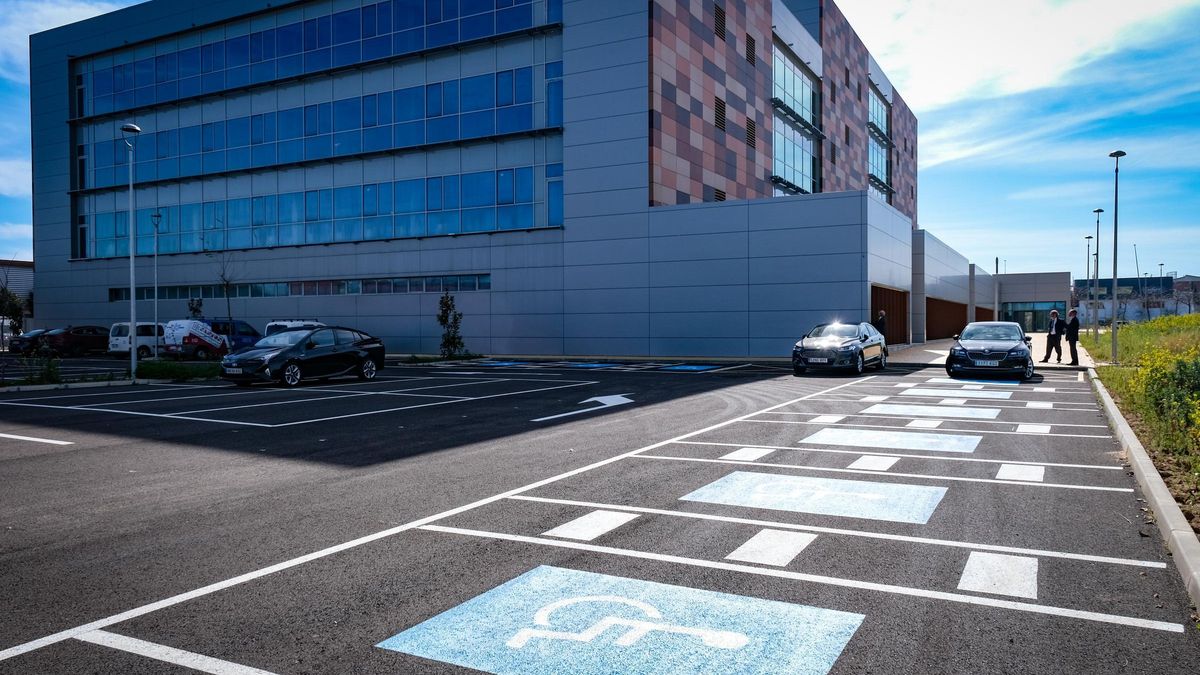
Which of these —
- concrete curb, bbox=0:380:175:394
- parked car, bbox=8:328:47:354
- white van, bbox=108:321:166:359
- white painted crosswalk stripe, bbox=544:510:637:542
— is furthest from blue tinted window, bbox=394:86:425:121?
white painted crosswalk stripe, bbox=544:510:637:542

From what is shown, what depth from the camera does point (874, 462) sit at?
27.7ft

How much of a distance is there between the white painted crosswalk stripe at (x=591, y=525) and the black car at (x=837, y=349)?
1634cm

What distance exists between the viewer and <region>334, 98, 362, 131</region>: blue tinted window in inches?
1526

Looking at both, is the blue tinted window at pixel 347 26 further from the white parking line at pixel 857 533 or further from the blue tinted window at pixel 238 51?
the white parking line at pixel 857 533

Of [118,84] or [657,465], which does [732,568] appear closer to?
[657,465]

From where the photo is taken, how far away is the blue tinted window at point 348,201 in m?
39.0

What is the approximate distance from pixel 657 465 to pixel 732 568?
3.48 meters

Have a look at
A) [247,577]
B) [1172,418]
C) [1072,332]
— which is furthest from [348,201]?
[247,577]

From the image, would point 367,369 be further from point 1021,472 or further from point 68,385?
point 1021,472

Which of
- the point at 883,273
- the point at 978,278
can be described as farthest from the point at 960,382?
the point at 978,278

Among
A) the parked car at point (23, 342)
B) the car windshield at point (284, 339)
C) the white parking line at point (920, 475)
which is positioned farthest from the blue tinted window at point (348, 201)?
the white parking line at point (920, 475)

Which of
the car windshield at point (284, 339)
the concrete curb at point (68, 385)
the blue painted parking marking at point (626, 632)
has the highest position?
the car windshield at point (284, 339)

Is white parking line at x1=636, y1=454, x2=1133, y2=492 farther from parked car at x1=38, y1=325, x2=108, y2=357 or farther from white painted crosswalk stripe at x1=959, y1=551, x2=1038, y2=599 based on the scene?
parked car at x1=38, y1=325, x2=108, y2=357

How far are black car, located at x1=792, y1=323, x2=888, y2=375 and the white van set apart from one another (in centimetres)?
2620
